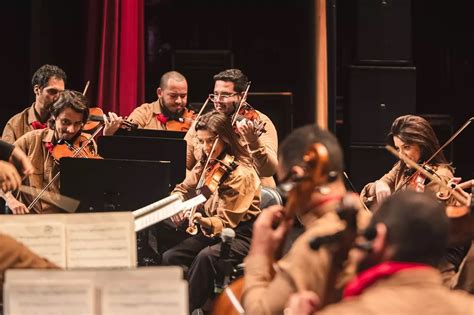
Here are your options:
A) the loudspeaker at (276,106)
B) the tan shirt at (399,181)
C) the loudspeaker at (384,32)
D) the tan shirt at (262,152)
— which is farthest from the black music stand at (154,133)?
the loudspeaker at (276,106)

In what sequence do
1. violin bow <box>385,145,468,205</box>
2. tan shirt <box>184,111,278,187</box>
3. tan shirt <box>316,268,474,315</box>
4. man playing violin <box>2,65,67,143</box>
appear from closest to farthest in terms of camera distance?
tan shirt <box>316,268,474,315</box>, violin bow <box>385,145,468,205</box>, tan shirt <box>184,111,278,187</box>, man playing violin <box>2,65,67,143</box>

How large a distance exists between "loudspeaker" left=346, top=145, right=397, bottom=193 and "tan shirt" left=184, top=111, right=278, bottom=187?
96 cm

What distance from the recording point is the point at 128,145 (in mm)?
5484

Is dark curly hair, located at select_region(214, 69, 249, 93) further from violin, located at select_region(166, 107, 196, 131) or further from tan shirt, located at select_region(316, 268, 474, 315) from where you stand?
tan shirt, located at select_region(316, 268, 474, 315)

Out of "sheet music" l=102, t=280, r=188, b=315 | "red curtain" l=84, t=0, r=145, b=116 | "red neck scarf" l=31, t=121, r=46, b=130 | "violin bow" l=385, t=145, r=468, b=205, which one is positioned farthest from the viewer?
"red curtain" l=84, t=0, r=145, b=116

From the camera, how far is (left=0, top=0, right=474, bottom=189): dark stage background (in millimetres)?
7023

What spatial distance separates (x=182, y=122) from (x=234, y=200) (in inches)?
66.9

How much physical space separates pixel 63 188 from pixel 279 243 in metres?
2.29

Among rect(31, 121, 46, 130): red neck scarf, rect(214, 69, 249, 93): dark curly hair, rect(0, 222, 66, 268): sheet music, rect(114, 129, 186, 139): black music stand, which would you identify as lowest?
rect(0, 222, 66, 268): sheet music

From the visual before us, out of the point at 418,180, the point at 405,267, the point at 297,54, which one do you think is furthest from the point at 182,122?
the point at 405,267

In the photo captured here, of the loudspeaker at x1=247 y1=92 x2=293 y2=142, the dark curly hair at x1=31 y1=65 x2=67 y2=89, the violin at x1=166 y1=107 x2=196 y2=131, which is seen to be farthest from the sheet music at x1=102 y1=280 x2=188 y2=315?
the loudspeaker at x1=247 y1=92 x2=293 y2=142

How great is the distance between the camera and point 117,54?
730cm

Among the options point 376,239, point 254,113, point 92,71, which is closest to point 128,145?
point 254,113

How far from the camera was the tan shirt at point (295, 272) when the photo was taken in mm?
2863
